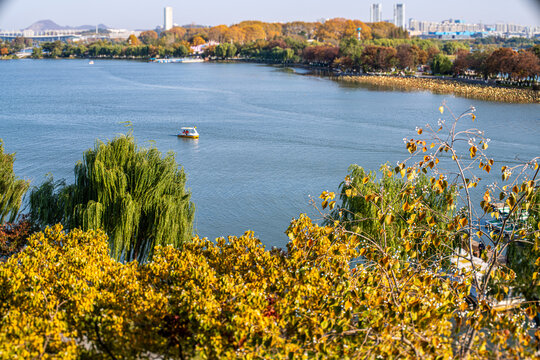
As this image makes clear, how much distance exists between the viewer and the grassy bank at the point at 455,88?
25875 millimetres

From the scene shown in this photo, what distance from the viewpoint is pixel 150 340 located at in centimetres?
323

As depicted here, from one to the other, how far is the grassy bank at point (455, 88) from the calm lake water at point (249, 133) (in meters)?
2.00

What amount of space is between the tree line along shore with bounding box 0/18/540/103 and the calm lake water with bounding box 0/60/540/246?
5173 mm

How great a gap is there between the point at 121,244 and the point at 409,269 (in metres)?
3.85

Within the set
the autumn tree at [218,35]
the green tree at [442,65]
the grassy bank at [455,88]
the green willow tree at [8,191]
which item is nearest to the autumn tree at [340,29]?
the autumn tree at [218,35]

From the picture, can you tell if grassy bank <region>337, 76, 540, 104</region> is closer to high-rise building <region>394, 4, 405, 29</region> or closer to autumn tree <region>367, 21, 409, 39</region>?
autumn tree <region>367, 21, 409, 39</region>

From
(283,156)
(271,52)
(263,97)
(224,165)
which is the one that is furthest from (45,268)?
(271,52)

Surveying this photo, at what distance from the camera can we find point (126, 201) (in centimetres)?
629

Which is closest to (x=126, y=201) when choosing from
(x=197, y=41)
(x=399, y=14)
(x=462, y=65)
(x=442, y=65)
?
(x=462, y=65)

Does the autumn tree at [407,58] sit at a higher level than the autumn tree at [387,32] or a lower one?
lower

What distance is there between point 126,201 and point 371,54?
36002 millimetres

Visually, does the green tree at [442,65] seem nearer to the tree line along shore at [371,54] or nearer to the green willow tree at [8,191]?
the tree line along shore at [371,54]

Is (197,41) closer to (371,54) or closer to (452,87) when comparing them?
(371,54)

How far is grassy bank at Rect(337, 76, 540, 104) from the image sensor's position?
25875 mm
